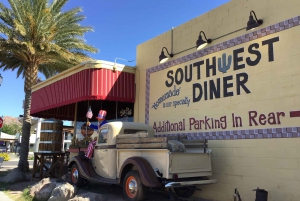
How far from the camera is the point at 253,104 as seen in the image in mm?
6805

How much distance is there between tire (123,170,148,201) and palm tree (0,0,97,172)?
8.54 m

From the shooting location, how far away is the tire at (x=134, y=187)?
644cm

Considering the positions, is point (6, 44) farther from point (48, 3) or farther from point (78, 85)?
point (78, 85)

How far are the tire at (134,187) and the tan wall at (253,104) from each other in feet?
7.03

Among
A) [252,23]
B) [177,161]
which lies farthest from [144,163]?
[252,23]

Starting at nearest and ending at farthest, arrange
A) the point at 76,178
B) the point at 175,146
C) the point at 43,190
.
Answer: the point at 175,146 → the point at 43,190 → the point at 76,178

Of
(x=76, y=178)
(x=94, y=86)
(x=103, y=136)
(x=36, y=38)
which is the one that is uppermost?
(x=36, y=38)

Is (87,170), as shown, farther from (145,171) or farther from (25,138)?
(25,138)

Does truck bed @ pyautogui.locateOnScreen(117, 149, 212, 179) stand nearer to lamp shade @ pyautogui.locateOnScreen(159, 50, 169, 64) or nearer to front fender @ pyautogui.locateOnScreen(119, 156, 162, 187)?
front fender @ pyautogui.locateOnScreen(119, 156, 162, 187)

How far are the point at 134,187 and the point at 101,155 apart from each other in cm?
199

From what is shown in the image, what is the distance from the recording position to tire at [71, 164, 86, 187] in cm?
883

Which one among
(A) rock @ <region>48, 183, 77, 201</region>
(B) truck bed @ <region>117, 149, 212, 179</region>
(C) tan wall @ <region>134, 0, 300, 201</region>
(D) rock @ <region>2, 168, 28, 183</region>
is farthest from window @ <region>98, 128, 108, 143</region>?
(D) rock @ <region>2, 168, 28, 183</region>

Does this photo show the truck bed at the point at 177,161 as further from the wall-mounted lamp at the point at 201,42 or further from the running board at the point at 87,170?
the wall-mounted lamp at the point at 201,42

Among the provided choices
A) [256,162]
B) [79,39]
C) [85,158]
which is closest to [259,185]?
[256,162]
